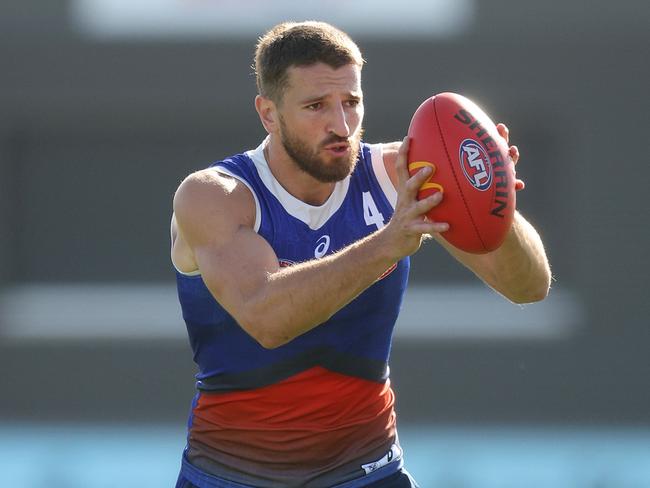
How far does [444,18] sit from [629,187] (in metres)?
2.40

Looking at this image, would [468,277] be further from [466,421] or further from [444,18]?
[444,18]

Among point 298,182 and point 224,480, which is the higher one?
point 298,182

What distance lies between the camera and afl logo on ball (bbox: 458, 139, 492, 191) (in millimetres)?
3404

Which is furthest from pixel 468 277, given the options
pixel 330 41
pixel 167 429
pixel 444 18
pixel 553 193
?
pixel 330 41

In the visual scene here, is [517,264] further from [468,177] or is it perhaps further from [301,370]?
[301,370]

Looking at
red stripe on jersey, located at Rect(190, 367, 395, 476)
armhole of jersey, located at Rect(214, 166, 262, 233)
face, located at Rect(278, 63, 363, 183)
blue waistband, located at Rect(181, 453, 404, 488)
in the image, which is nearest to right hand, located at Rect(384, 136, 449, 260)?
face, located at Rect(278, 63, 363, 183)

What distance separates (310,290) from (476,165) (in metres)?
0.59

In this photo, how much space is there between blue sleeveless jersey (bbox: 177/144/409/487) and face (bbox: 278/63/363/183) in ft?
0.50

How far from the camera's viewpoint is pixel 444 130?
137 inches

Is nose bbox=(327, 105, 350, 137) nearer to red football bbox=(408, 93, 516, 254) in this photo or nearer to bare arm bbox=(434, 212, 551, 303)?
red football bbox=(408, 93, 516, 254)

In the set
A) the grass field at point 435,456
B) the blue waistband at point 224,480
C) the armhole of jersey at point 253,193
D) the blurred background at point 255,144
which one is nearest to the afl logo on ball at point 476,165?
the armhole of jersey at point 253,193

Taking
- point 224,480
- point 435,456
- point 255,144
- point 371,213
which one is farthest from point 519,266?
point 255,144

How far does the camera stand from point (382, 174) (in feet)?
13.3

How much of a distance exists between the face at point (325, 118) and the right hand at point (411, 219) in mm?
508
